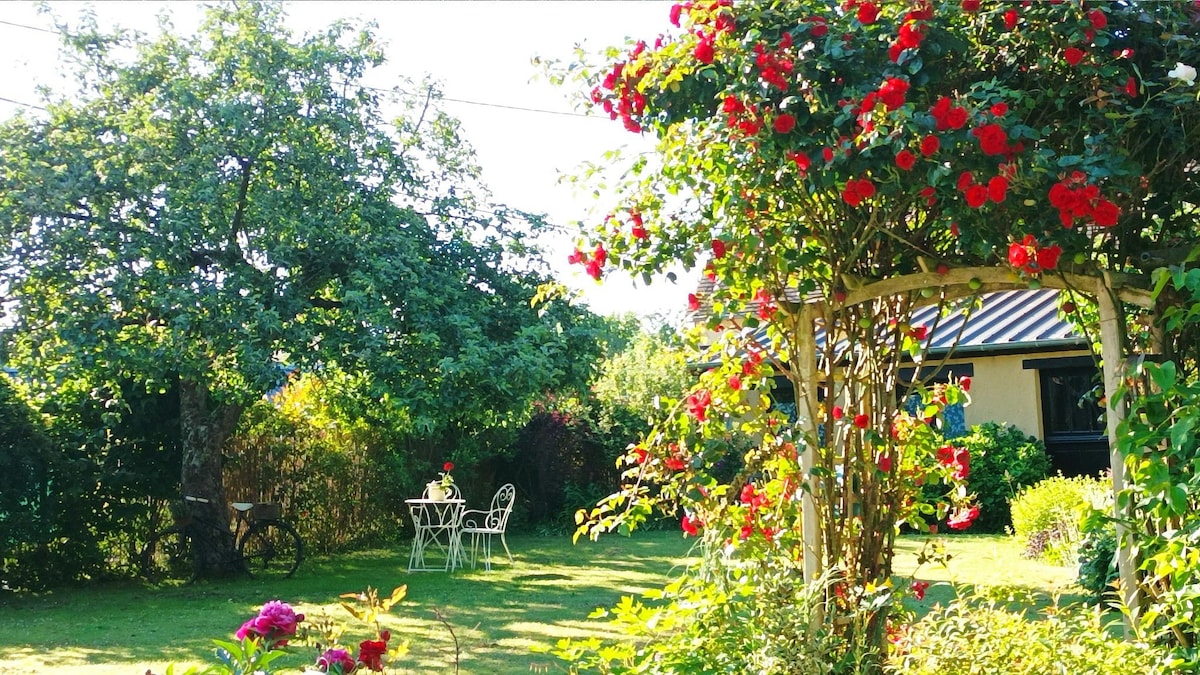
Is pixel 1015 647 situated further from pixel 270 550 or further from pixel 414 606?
pixel 270 550

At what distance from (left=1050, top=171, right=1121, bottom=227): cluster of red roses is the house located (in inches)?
395

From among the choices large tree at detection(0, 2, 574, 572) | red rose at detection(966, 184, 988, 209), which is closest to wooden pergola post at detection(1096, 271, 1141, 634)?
red rose at detection(966, 184, 988, 209)

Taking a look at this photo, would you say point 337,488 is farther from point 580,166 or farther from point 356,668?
point 356,668

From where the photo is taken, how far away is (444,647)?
21.8ft

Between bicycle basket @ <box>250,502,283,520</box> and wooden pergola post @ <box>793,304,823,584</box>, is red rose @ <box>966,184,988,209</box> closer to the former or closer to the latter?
wooden pergola post @ <box>793,304,823,584</box>

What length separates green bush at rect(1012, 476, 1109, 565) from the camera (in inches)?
361

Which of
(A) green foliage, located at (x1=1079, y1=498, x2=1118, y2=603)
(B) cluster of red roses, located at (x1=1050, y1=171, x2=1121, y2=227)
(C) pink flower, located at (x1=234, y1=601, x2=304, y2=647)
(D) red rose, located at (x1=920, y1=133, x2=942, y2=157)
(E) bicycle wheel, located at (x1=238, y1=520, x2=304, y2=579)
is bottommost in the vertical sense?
(E) bicycle wheel, located at (x1=238, y1=520, x2=304, y2=579)

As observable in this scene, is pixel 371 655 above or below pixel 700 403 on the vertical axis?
below

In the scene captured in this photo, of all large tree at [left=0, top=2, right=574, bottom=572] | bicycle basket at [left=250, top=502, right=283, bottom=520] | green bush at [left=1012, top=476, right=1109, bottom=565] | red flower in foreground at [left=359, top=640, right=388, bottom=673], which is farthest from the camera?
bicycle basket at [left=250, top=502, right=283, bottom=520]

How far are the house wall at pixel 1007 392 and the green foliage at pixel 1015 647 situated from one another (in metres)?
9.94

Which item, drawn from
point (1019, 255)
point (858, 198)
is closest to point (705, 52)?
point (858, 198)

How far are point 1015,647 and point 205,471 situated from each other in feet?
28.1

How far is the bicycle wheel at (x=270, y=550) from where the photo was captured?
1034cm

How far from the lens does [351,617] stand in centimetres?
771
